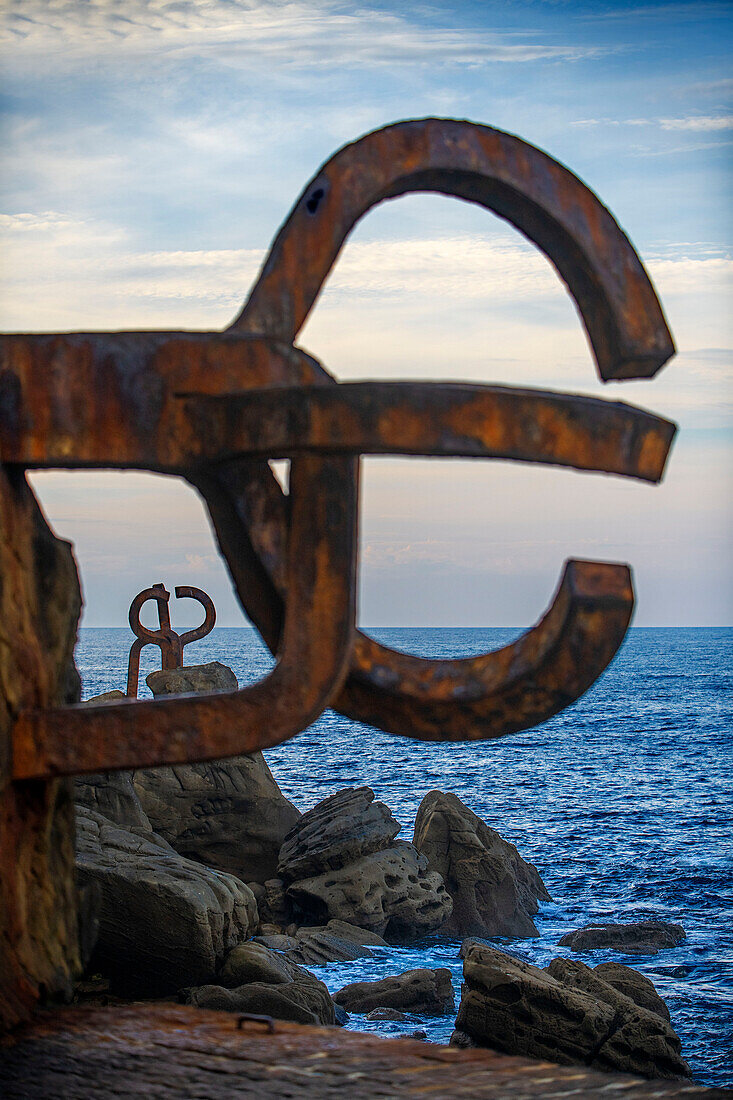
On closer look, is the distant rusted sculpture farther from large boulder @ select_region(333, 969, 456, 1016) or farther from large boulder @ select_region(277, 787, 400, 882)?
large boulder @ select_region(277, 787, 400, 882)

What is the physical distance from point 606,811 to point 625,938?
12922 mm

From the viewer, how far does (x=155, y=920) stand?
7.95 metres

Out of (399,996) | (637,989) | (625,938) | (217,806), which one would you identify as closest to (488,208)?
(637,989)

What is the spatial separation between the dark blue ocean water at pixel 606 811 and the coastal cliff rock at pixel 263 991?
1960mm

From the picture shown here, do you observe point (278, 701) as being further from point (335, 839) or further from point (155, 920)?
point (335, 839)

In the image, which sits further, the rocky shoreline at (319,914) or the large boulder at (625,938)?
the large boulder at (625,938)

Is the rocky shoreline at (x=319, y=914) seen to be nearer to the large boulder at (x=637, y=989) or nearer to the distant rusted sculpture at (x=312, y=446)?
the large boulder at (x=637, y=989)

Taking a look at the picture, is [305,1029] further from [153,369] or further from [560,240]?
[560,240]

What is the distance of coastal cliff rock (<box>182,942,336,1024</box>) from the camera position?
7.91 meters

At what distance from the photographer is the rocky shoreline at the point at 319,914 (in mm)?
7945

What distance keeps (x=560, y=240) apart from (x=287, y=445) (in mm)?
1082

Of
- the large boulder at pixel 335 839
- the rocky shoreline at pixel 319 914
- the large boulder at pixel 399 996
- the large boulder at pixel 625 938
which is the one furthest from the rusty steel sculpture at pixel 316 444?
the large boulder at pixel 625 938

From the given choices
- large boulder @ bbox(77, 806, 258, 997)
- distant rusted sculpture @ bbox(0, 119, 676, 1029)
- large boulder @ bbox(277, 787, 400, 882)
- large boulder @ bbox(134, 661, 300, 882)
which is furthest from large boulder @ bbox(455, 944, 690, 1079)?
distant rusted sculpture @ bbox(0, 119, 676, 1029)

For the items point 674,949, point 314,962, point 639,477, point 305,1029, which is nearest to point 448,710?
point 639,477
